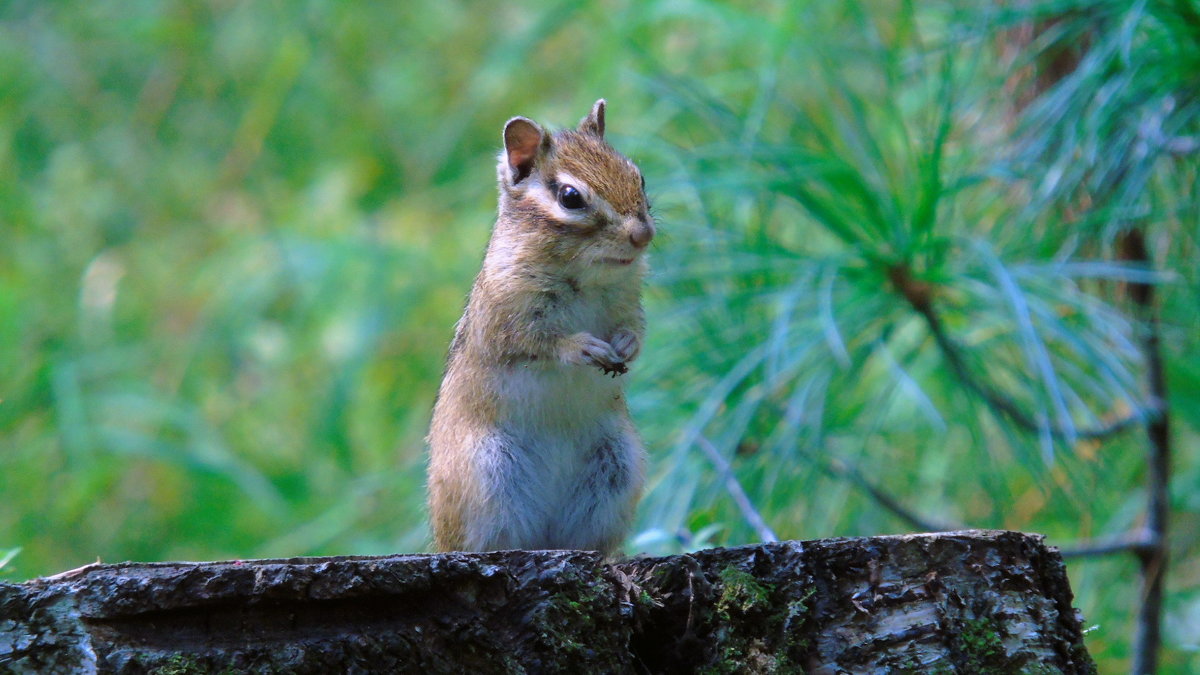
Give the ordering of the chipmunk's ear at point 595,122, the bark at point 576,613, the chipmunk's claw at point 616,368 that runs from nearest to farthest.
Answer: the bark at point 576,613 → the chipmunk's claw at point 616,368 → the chipmunk's ear at point 595,122

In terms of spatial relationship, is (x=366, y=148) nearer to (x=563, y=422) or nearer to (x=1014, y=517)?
(x=1014, y=517)

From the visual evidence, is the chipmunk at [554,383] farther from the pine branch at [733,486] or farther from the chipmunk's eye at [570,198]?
the pine branch at [733,486]

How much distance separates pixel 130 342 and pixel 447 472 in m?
2.94

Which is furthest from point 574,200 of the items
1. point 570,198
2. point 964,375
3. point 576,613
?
point 964,375

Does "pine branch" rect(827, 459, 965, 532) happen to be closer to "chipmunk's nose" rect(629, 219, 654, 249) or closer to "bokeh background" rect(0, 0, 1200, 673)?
"bokeh background" rect(0, 0, 1200, 673)

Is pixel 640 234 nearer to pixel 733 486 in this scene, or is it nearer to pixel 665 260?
pixel 733 486

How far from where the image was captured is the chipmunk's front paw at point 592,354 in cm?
163

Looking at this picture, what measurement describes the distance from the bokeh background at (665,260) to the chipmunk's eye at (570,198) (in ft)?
1.46

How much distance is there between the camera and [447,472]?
67.1 inches

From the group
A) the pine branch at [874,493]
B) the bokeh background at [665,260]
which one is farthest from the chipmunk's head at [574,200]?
the pine branch at [874,493]

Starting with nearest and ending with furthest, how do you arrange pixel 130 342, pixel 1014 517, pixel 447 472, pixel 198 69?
pixel 447 472, pixel 1014 517, pixel 130 342, pixel 198 69

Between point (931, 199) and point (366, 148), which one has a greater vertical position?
point (366, 148)

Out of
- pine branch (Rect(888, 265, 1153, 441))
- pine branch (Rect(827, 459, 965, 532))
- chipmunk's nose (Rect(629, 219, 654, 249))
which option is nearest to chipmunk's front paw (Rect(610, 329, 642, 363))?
chipmunk's nose (Rect(629, 219, 654, 249))

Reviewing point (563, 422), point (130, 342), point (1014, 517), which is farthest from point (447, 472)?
point (130, 342)
